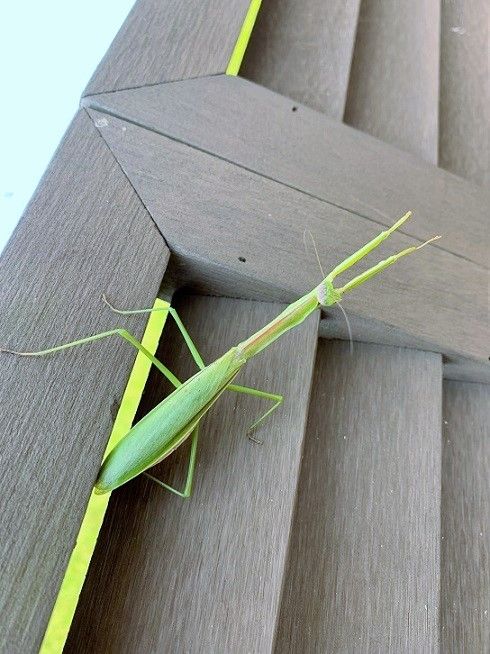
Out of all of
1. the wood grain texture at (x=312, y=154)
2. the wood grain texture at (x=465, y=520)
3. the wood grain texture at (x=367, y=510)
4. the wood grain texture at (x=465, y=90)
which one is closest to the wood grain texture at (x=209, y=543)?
the wood grain texture at (x=367, y=510)

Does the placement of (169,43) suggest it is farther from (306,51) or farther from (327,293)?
(327,293)

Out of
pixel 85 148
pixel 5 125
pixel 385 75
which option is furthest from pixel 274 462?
pixel 385 75

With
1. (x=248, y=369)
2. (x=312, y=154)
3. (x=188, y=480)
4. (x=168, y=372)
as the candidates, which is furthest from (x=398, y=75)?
(x=188, y=480)

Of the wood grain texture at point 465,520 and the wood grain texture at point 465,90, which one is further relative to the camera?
the wood grain texture at point 465,90

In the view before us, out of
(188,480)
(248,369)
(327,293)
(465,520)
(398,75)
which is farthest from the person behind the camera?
(398,75)

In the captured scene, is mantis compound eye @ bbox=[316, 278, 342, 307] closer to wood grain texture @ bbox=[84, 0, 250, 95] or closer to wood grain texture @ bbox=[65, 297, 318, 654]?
wood grain texture @ bbox=[65, 297, 318, 654]

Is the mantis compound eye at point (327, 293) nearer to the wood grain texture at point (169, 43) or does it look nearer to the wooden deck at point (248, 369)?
the wooden deck at point (248, 369)
